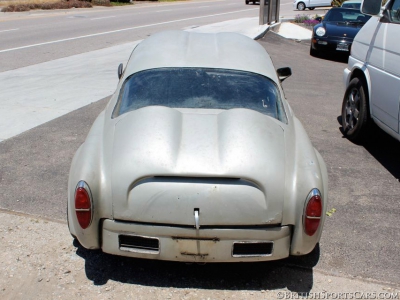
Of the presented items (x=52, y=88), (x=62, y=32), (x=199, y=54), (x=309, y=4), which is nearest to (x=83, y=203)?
(x=199, y=54)

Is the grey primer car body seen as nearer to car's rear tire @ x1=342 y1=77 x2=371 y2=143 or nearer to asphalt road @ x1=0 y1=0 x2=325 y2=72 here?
car's rear tire @ x1=342 y1=77 x2=371 y2=143

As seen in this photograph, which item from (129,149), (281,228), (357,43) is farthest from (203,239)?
(357,43)

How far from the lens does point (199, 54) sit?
4539 mm

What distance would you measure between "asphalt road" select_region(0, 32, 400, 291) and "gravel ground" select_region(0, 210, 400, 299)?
0.03 m

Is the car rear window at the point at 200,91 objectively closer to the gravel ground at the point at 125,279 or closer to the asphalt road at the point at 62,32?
the gravel ground at the point at 125,279

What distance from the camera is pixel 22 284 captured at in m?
3.51

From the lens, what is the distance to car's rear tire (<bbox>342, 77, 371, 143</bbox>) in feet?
21.1

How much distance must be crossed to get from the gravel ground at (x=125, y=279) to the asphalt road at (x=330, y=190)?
0.03 m

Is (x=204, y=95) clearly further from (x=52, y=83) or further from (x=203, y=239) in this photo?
(x=52, y=83)

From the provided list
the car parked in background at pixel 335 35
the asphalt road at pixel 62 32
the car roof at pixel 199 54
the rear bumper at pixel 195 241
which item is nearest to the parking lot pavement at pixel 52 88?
the asphalt road at pixel 62 32

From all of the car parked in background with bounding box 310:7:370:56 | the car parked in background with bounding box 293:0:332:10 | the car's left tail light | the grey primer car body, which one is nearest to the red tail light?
the grey primer car body

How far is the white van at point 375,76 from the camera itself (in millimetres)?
5523

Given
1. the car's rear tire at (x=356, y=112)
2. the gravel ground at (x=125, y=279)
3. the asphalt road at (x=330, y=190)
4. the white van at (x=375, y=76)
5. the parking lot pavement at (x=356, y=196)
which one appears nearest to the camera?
the gravel ground at (x=125, y=279)

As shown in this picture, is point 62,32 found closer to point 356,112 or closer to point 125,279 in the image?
point 356,112
